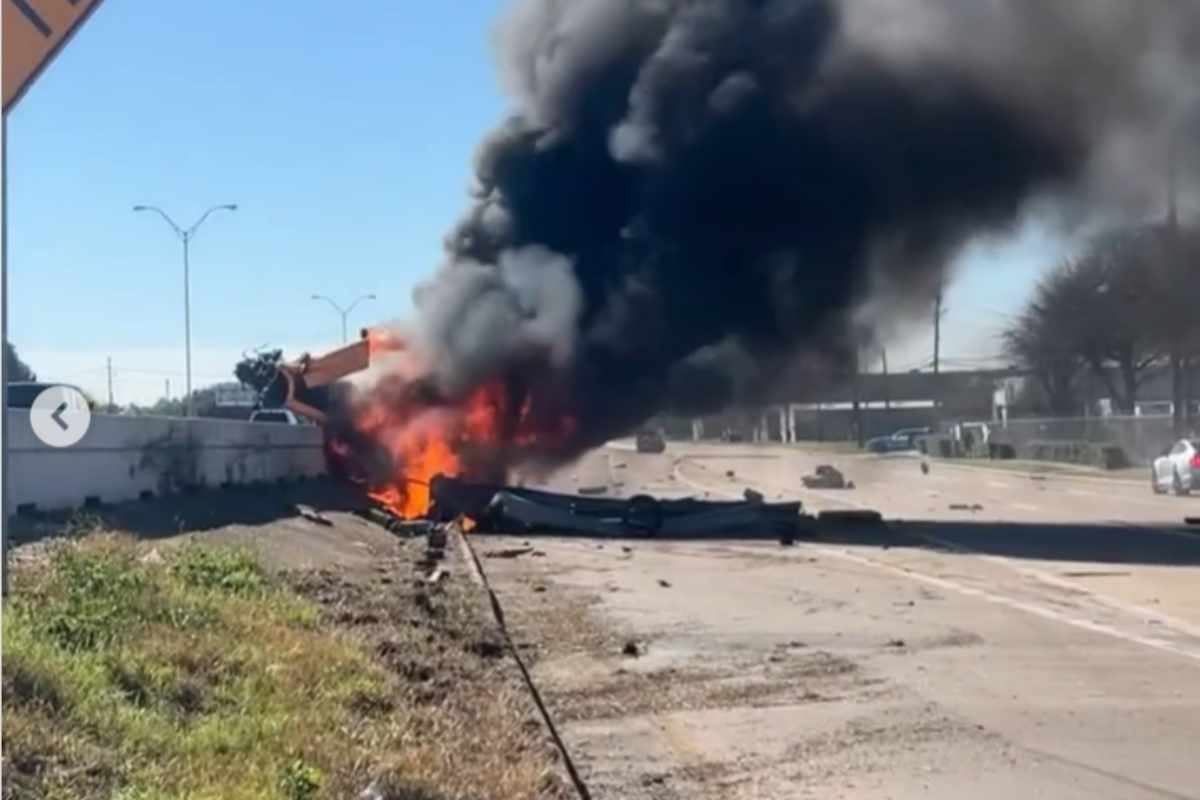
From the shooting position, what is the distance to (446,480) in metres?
35.4

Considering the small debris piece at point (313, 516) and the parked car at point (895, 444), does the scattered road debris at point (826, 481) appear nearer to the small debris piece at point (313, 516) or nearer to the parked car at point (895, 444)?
the small debris piece at point (313, 516)

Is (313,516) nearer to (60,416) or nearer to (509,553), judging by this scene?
(509,553)

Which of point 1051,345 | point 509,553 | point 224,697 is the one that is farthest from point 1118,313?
point 224,697

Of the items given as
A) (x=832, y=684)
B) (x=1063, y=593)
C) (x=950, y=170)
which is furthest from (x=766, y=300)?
(x=832, y=684)

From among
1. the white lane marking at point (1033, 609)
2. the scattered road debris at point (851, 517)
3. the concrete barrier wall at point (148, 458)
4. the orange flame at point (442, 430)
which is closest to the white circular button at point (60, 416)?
the concrete barrier wall at point (148, 458)

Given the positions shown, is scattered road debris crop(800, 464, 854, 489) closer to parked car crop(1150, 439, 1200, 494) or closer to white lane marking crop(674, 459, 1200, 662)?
parked car crop(1150, 439, 1200, 494)

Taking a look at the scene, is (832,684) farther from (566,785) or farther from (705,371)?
(705,371)

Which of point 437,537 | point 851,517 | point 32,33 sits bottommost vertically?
point 437,537

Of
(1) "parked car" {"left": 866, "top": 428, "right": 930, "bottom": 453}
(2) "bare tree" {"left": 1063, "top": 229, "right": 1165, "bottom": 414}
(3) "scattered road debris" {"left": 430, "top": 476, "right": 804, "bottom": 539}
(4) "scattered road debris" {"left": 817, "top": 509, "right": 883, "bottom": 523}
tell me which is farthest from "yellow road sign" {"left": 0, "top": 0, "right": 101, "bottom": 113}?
(1) "parked car" {"left": 866, "top": 428, "right": 930, "bottom": 453}

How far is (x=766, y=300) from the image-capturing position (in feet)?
121

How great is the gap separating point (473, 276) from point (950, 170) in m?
9.20

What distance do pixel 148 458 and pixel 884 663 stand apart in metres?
17.8

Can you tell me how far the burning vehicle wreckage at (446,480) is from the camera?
3328 cm

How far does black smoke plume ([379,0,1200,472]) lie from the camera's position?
→ 35.8 m
